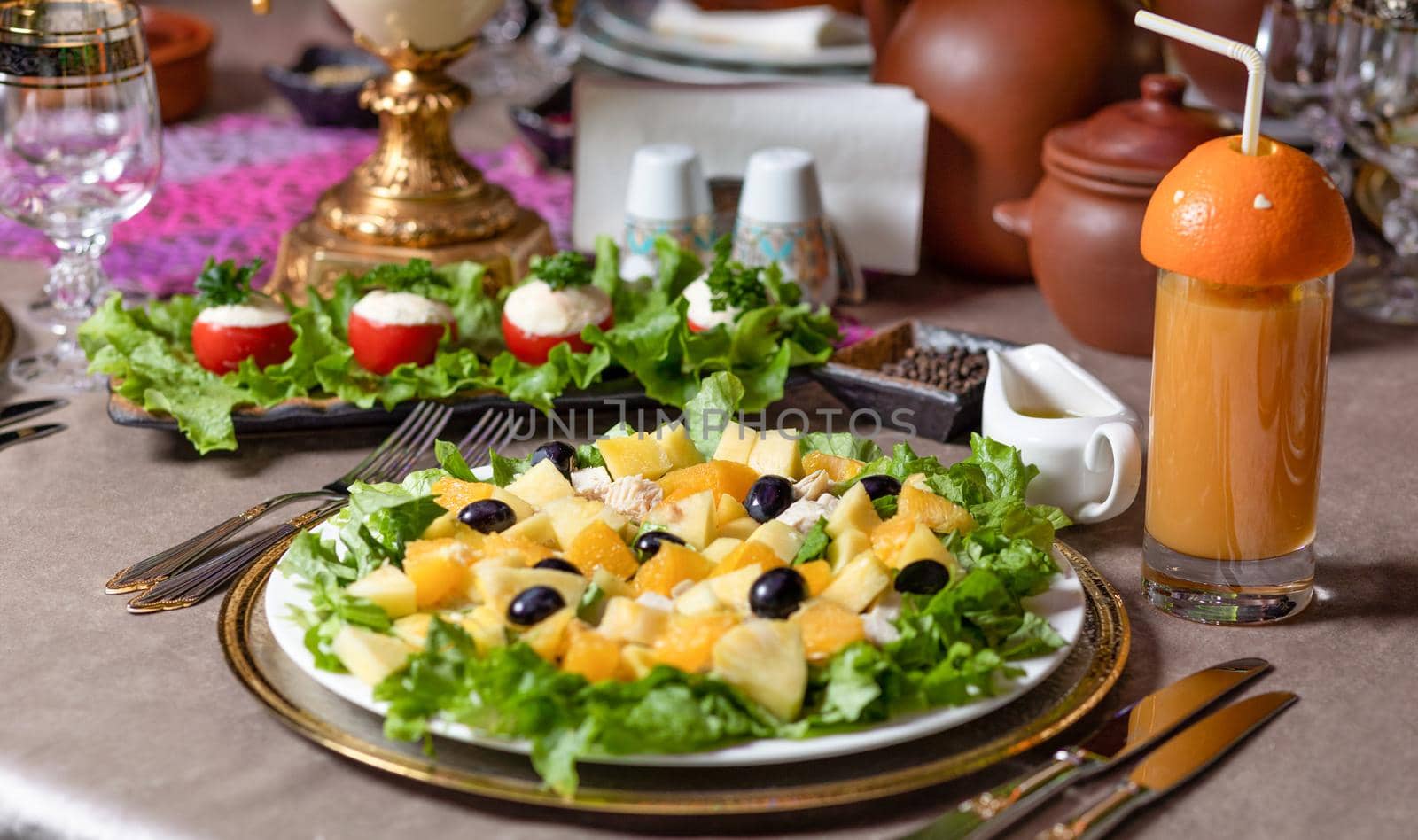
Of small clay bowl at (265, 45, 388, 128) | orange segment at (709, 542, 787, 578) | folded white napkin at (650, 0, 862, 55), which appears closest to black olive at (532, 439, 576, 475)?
orange segment at (709, 542, 787, 578)

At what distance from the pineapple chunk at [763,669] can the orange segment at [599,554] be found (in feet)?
0.42

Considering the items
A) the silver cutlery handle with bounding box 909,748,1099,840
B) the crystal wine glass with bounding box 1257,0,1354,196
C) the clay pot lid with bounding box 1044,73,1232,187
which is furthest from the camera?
the crystal wine glass with bounding box 1257,0,1354,196

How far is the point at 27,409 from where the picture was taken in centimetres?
135

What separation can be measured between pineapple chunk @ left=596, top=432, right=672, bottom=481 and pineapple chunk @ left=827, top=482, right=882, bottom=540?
140mm

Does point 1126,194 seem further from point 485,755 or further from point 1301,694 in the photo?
point 485,755

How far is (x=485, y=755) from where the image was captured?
79 centimetres

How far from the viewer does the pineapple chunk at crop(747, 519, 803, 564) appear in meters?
0.90

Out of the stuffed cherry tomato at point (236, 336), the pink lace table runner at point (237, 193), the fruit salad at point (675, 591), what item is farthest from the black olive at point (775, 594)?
the pink lace table runner at point (237, 193)

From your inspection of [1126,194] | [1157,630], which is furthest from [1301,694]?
[1126,194]

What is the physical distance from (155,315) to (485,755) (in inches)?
29.8

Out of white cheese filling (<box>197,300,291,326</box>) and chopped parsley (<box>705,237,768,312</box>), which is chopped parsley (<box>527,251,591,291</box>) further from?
white cheese filling (<box>197,300,291,326</box>)

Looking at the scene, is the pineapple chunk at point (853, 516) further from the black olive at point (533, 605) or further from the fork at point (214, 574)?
the fork at point (214, 574)

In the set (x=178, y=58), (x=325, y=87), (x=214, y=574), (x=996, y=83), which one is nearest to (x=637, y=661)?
(x=214, y=574)

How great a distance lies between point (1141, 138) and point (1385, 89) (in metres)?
0.31
